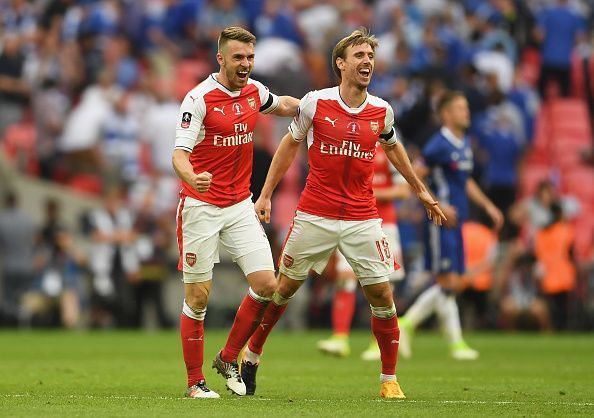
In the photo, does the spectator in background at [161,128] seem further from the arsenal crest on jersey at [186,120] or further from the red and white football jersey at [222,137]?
the arsenal crest on jersey at [186,120]

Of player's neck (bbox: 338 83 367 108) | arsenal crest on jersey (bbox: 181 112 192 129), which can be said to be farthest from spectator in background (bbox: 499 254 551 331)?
arsenal crest on jersey (bbox: 181 112 192 129)

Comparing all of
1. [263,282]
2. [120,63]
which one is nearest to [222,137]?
[263,282]

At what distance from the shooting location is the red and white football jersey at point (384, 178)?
53.2 ft

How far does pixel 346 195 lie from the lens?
11297mm

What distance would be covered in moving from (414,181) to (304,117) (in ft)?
3.28

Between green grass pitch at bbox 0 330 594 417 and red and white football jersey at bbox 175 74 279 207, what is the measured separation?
159 cm

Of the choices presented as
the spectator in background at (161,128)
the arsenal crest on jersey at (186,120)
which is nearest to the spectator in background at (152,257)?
the spectator in background at (161,128)

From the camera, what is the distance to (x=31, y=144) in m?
25.3

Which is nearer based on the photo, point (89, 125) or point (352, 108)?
point (352, 108)

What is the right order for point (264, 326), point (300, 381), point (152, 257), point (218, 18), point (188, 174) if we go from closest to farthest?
point (188, 174) → point (264, 326) → point (300, 381) → point (152, 257) → point (218, 18)

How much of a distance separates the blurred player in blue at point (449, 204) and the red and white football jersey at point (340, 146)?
4.58 m

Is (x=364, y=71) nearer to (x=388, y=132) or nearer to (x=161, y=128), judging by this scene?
(x=388, y=132)

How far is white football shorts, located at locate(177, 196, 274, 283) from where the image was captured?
Answer: 10.9 m

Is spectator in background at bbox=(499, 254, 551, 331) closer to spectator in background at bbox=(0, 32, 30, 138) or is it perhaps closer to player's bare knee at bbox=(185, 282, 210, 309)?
spectator in background at bbox=(0, 32, 30, 138)
